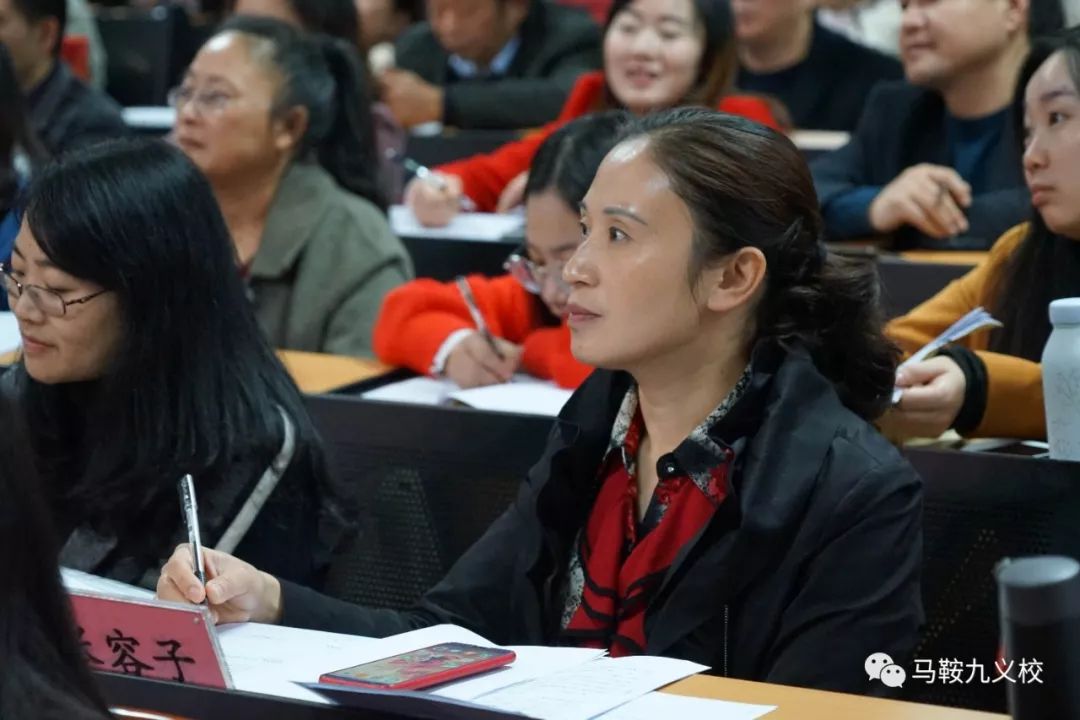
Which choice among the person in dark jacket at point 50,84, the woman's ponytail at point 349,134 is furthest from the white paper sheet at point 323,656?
the person in dark jacket at point 50,84

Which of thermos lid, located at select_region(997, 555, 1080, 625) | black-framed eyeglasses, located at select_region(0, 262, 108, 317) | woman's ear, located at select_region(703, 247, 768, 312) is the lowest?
thermos lid, located at select_region(997, 555, 1080, 625)

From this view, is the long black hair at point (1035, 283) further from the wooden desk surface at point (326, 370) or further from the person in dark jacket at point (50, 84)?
the person in dark jacket at point (50, 84)

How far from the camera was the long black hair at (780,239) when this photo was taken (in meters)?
1.81

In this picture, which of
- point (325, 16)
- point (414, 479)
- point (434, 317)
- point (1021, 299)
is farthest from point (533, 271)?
point (325, 16)

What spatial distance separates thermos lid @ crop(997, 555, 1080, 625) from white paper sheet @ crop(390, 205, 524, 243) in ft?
Result: 7.26

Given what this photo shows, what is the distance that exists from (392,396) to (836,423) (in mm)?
1055

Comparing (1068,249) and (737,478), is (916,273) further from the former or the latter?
(737,478)

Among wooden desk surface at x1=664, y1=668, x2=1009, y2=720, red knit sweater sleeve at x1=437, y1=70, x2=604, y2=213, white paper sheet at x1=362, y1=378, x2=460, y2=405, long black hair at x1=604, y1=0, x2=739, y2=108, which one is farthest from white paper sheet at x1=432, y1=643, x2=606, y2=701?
red knit sweater sleeve at x1=437, y1=70, x2=604, y2=213

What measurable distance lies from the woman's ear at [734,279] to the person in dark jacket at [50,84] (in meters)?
2.64

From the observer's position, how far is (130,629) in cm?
154

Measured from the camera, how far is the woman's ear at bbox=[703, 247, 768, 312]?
182cm

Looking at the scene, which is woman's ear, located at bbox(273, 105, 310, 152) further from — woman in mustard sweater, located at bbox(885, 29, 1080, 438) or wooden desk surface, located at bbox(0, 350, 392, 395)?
woman in mustard sweater, located at bbox(885, 29, 1080, 438)

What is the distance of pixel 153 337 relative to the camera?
6.55 feet

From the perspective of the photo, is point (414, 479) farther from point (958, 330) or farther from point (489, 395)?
point (958, 330)
